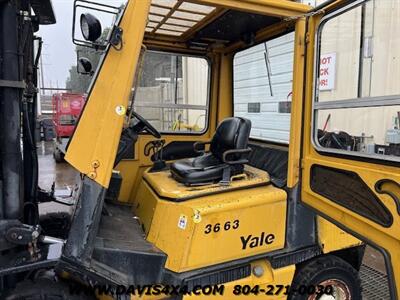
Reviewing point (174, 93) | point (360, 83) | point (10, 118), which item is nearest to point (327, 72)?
point (360, 83)

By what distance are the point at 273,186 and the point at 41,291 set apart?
68.3 inches

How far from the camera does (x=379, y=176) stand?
2.02 meters

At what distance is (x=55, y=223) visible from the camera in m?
3.41

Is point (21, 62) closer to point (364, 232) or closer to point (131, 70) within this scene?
point (131, 70)

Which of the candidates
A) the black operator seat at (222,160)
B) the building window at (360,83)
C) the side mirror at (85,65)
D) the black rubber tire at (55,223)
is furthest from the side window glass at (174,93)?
the building window at (360,83)

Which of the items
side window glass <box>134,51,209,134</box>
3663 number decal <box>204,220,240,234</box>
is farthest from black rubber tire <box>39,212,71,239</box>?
3663 number decal <box>204,220,240,234</box>

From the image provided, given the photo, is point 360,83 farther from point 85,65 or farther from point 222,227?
point 85,65

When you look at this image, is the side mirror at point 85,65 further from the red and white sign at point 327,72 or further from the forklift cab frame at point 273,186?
the red and white sign at point 327,72

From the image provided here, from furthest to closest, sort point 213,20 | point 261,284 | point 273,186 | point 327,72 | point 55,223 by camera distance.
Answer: point 55,223 → point 213,20 → point 273,186 → point 261,284 → point 327,72

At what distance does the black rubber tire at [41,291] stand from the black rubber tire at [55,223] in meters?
1.01

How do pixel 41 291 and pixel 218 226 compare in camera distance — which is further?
pixel 218 226

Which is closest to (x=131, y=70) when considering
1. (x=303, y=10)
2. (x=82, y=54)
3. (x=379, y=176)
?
(x=82, y=54)

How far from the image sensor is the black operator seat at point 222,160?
9.34 ft

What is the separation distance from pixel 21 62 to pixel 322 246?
98.1 inches
